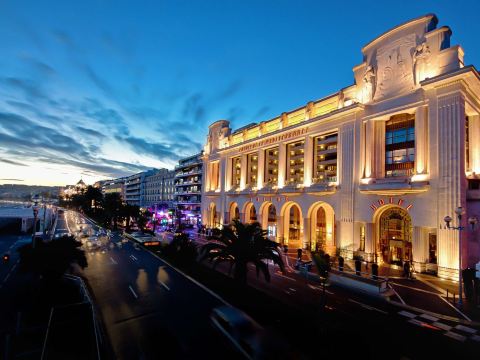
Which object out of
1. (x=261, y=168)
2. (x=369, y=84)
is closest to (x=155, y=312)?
(x=369, y=84)

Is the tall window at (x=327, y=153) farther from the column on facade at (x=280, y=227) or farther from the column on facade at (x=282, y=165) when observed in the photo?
the column on facade at (x=280, y=227)

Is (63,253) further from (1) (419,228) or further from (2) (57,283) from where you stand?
(1) (419,228)

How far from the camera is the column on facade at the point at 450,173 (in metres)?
22.6

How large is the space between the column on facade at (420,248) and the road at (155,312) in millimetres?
20401

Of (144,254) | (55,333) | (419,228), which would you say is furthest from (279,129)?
(55,333)

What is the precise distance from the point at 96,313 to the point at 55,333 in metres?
2.51

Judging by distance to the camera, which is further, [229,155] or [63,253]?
[229,155]

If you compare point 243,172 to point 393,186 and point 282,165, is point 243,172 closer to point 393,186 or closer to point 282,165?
point 282,165

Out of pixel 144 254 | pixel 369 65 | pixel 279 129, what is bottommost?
pixel 144 254

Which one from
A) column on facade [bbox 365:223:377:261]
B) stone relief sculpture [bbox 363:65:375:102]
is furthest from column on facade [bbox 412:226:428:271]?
stone relief sculpture [bbox 363:65:375:102]

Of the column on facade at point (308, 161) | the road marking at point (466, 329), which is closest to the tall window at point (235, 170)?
the column on facade at point (308, 161)

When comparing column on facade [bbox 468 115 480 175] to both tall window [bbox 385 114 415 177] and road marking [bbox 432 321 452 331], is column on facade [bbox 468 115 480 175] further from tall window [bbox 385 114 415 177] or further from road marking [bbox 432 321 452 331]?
road marking [bbox 432 321 452 331]

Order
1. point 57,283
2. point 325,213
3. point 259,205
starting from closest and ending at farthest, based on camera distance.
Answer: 1. point 57,283
2. point 325,213
3. point 259,205

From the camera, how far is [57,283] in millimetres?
16875
